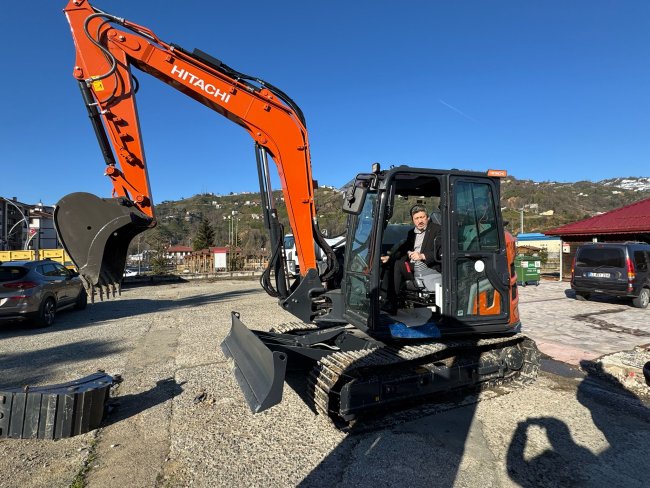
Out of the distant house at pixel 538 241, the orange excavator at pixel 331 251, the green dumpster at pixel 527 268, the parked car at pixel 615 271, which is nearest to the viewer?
the orange excavator at pixel 331 251

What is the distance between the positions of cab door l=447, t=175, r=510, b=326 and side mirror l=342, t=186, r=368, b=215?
1.11 meters

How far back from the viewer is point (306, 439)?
3.78 m

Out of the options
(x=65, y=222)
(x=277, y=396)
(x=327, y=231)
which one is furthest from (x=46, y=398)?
(x=327, y=231)

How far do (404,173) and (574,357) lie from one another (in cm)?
469

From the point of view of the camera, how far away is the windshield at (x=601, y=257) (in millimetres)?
11984

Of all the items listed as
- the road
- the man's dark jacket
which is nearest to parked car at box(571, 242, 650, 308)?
the road

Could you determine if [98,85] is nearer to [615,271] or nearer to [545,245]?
[615,271]

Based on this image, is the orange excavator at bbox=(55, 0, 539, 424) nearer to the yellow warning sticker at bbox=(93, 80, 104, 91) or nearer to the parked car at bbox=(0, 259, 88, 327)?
the yellow warning sticker at bbox=(93, 80, 104, 91)

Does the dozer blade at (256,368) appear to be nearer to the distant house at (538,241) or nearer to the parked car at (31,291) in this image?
the parked car at (31,291)

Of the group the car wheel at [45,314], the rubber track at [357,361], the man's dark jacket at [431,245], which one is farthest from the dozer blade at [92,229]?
the car wheel at [45,314]

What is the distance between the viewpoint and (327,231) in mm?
5789

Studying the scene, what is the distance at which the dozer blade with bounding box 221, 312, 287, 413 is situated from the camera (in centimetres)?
337

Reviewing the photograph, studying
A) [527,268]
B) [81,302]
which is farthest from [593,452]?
[527,268]

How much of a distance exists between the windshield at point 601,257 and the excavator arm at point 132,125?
10.9m
